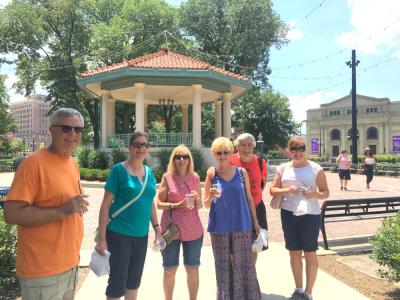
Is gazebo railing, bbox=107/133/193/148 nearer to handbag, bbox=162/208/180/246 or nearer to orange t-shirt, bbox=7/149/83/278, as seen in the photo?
handbag, bbox=162/208/180/246

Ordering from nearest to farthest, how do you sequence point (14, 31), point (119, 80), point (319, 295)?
point (319, 295) → point (119, 80) → point (14, 31)

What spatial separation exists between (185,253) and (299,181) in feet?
4.95

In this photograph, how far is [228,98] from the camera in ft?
65.3

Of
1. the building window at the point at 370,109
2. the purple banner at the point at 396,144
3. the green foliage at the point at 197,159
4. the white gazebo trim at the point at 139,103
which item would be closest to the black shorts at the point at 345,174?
the green foliage at the point at 197,159

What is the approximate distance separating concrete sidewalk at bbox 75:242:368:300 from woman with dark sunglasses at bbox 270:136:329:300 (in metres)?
0.37

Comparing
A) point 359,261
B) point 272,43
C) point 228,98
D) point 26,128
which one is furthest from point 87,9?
point 26,128

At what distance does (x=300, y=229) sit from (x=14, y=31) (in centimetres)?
3091

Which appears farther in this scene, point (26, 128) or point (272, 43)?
point (26, 128)

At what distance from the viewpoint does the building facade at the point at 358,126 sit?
79938 millimetres

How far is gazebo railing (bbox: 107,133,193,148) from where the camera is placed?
59.9ft

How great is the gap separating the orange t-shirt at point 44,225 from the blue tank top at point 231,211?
1.53 metres

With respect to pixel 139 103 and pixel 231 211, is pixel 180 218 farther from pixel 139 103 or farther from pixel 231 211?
pixel 139 103

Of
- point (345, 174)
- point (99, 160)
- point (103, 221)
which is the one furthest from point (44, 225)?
point (99, 160)

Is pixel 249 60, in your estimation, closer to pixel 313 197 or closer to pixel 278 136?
pixel 278 136
